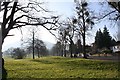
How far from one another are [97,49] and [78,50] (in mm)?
8140

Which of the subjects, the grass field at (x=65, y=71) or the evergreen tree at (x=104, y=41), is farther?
the evergreen tree at (x=104, y=41)

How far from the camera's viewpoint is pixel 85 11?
151ft

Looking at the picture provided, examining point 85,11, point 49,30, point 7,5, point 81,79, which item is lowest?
point 81,79

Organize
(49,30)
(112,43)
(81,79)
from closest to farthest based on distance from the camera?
(81,79)
(49,30)
(112,43)

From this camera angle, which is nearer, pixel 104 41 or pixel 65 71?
pixel 65 71

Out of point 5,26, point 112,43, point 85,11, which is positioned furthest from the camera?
point 112,43

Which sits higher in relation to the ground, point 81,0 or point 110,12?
point 81,0

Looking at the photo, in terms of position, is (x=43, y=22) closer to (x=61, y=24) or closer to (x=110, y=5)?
(x=61, y=24)

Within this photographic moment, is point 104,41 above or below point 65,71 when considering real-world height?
above

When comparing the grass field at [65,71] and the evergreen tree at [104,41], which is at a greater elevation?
the evergreen tree at [104,41]

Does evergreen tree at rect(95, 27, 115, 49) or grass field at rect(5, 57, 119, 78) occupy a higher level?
evergreen tree at rect(95, 27, 115, 49)

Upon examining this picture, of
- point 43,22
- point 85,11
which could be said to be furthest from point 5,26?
point 85,11

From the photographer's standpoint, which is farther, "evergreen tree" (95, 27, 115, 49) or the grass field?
"evergreen tree" (95, 27, 115, 49)

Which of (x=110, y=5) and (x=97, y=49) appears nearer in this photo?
(x=110, y=5)
